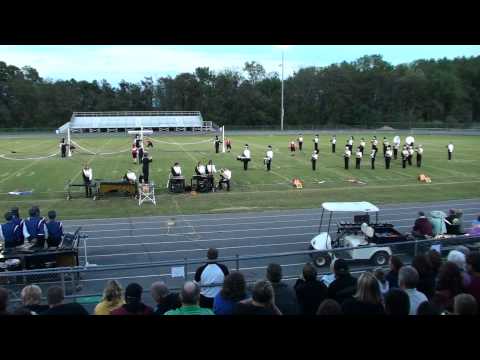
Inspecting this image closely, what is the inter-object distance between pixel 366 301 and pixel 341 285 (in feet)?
3.82

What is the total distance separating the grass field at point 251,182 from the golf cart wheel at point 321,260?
7798 millimetres

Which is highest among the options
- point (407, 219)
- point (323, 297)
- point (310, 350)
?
point (310, 350)

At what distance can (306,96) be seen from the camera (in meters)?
90.1

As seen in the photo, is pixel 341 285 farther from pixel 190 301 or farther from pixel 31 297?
pixel 31 297

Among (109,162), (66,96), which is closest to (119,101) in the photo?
(66,96)

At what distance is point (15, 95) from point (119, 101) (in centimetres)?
1809

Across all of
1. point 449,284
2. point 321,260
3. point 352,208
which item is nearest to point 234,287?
point 449,284

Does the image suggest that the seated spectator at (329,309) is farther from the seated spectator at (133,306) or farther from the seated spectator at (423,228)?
the seated spectator at (423,228)

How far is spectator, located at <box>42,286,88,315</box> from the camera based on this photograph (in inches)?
174

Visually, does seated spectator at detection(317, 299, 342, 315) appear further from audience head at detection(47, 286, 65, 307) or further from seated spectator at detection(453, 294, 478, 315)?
audience head at detection(47, 286, 65, 307)

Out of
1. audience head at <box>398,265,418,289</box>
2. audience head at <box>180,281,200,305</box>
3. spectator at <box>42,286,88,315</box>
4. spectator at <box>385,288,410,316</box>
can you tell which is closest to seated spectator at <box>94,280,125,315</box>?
spectator at <box>42,286,88,315</box>

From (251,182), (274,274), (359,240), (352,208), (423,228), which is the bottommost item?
(251,182)
